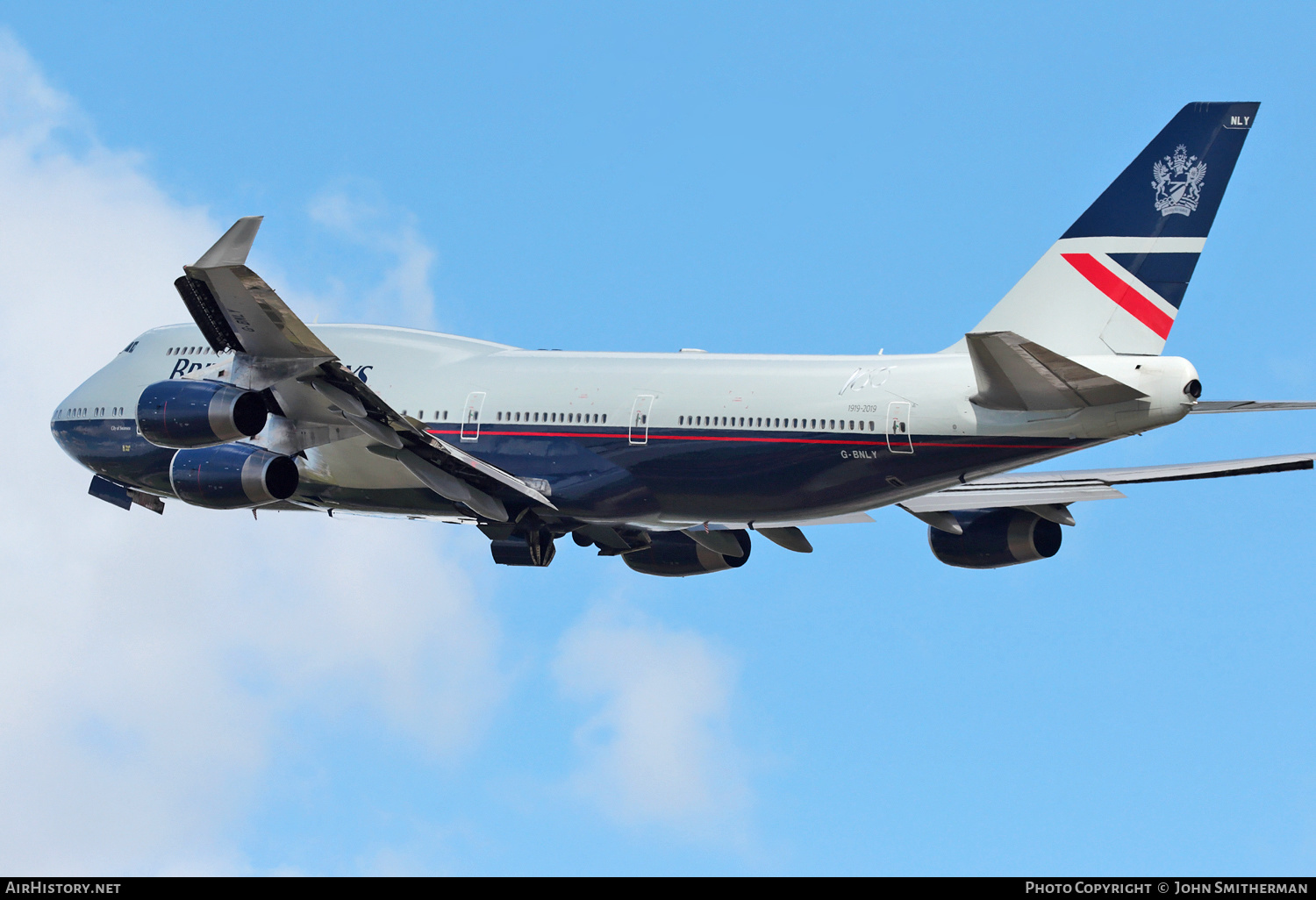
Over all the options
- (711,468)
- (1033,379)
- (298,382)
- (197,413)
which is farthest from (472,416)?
(1033,379)

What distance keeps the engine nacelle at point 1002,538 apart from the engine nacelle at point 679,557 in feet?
13.9

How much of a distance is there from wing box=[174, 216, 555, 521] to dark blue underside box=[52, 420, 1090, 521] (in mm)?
Answer: 684

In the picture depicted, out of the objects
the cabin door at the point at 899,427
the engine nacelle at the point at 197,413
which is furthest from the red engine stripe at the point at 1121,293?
the engine nacelle at the point at 197,413

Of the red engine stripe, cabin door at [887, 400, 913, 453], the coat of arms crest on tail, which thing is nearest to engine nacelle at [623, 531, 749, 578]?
cabin door at [887, 400, 913, 453]

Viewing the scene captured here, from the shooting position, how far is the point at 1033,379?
84.9 feet

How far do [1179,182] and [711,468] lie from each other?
340 inches

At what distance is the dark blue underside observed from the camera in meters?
27.7

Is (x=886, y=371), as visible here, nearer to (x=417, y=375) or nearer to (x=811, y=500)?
(x=811, y=500)

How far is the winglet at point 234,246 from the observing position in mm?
26172

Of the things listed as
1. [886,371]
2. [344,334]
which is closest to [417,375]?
[344,334]

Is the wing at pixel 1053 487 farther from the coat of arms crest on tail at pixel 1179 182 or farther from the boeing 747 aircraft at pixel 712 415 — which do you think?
the coat of arms crest on tail at pixel 1179 182

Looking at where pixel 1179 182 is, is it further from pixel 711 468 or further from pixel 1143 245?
pixel 711 468
